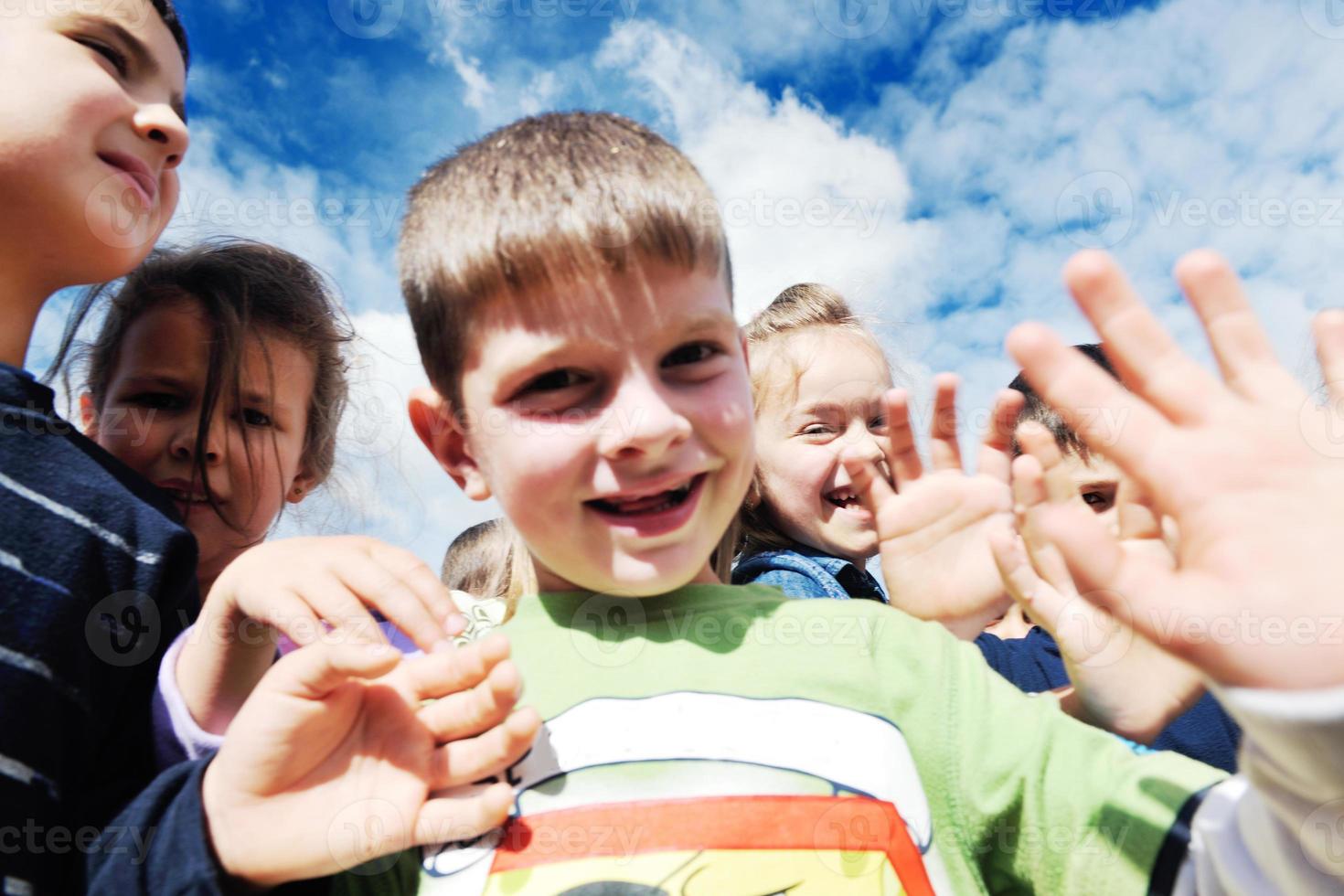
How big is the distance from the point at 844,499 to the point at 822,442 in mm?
256

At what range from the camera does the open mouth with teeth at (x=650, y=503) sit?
4.75 ft

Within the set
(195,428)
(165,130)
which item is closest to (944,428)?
(165,130)

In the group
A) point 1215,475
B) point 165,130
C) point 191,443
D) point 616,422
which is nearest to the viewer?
point 1215,475

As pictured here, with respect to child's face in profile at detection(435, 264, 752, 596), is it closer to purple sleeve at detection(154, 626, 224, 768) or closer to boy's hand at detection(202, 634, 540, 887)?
boy's hand at detection(202, 634, 540, 887)

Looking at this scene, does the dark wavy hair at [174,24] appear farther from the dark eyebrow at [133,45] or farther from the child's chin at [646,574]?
the child's chin at [646,574]

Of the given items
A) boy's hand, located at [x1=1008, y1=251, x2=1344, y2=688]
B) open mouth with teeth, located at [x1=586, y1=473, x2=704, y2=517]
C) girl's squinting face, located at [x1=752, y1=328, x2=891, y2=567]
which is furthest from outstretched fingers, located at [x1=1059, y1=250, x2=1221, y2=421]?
girl's squinting face, located at [x1=752, y1=328, x2=891, y2=567]

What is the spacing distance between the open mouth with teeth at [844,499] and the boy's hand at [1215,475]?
2.09 metres

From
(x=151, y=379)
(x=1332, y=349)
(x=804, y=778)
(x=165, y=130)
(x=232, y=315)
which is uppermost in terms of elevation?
(x=165, y=130)

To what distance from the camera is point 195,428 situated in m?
2.34

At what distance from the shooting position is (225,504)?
2393 mm

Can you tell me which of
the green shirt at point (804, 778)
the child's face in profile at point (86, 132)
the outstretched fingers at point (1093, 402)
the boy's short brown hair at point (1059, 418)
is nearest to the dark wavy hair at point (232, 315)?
the child's face in profile at point (86, 132)

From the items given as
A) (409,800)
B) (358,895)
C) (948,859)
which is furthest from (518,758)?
(948,859)

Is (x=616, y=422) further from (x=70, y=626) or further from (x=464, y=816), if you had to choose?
(x=70, y=626)

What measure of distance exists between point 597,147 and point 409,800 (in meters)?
1.21
